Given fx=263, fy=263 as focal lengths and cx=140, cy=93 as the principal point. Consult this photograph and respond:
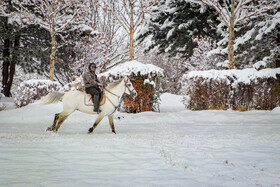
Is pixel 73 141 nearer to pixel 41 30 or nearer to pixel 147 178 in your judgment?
pixel 147 178

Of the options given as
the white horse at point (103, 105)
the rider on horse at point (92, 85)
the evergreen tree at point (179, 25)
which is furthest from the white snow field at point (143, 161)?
the evergreen tree at point (179, 25)

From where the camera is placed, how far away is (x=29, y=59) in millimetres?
22438

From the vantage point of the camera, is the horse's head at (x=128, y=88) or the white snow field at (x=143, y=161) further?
the horse's head at (x=128, y=88)

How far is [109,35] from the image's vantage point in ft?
77.7

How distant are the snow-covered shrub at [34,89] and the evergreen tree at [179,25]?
8.65 meters

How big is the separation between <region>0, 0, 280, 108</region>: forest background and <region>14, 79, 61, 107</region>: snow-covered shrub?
1.87 metres

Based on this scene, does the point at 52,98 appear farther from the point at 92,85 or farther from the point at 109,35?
the point at 109,35

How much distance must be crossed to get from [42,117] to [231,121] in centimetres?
798

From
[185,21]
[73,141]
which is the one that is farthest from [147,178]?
[185,21]

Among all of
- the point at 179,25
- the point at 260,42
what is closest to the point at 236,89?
the point at 260,42

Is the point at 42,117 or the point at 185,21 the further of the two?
the point at 185,21

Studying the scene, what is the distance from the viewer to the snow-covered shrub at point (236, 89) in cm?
1190

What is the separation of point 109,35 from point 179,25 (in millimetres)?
6882

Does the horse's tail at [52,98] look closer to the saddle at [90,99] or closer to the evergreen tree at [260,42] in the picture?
the saddle at [90,99]
